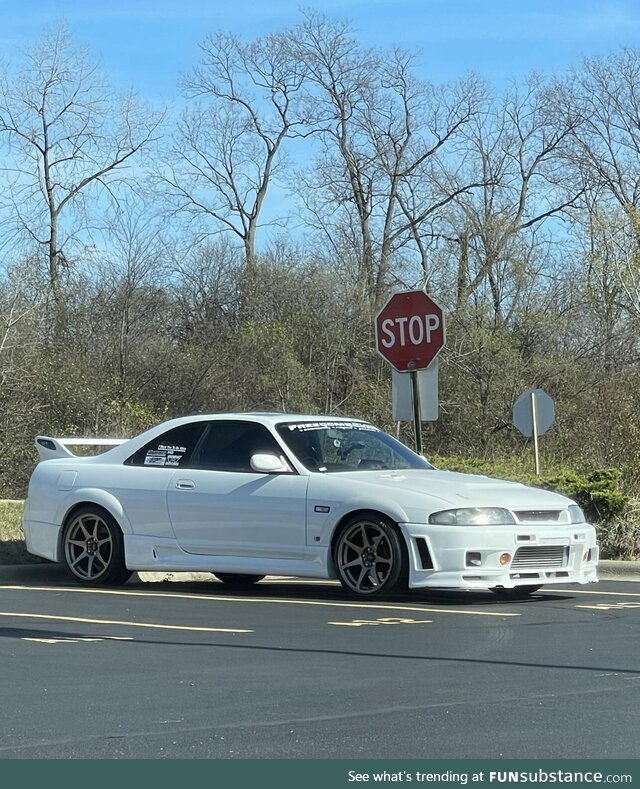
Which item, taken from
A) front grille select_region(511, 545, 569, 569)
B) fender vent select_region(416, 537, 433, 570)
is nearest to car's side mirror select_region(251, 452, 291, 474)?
fender vent select_region(416, 537, 433, 570)

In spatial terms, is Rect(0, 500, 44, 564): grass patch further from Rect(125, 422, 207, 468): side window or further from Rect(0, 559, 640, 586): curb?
Rect(125, 422, 207, 468): side window

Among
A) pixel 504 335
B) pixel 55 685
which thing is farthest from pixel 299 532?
pixel 504 335

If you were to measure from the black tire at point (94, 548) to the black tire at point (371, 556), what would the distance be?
2153 mm

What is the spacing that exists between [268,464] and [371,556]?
1184 mm

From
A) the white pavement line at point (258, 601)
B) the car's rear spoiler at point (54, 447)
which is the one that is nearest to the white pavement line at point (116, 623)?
the white pavement line at point (258, 601)

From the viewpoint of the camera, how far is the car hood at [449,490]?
34.4 feet

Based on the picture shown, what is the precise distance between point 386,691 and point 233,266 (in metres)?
31.3

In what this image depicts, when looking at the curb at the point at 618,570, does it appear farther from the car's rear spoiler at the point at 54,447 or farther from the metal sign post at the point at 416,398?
the car's rear spoiler at the point at 54,447

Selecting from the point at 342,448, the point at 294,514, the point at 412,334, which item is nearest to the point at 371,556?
the point at 294,514

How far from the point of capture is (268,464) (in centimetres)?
1106

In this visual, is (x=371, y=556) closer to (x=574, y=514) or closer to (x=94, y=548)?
(x=574, y=514)

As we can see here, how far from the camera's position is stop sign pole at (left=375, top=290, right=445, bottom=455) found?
1498 cm

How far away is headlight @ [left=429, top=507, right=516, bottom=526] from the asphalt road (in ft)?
2.17

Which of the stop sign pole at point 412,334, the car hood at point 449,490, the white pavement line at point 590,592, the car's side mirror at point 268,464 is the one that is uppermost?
the stop sign pole at point 412,334
